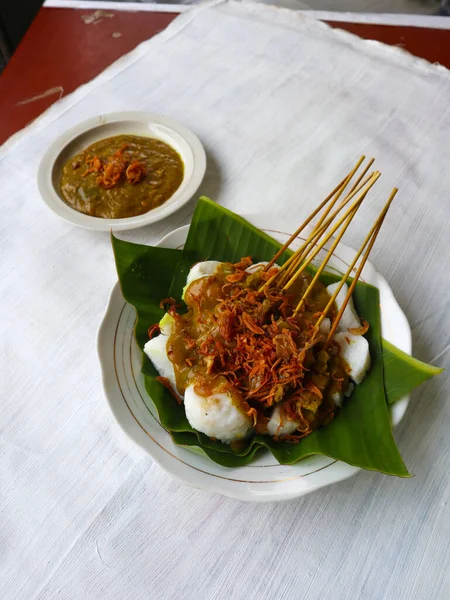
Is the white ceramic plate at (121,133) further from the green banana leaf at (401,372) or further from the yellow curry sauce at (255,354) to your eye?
the green banana leaf at (401,372)

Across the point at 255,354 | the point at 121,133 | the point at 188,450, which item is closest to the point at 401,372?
the point at 255,354

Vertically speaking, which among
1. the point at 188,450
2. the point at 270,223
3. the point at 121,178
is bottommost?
the point at 188,450

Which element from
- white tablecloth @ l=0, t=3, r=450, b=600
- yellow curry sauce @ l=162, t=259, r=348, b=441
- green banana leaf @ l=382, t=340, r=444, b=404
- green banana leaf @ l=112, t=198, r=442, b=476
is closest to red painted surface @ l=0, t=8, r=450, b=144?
white tablecloth @ l=0, t=3, r=450, b=600

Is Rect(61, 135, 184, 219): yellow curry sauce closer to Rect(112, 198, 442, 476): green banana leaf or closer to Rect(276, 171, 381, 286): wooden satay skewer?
Rect(112, 198, 442, 476): green banana leaf

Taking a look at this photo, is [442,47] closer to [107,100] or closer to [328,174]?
[328,174]

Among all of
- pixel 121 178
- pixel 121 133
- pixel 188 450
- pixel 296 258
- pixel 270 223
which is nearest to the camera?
pixel 188 450

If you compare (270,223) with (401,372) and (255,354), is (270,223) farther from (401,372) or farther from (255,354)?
(401,372)
